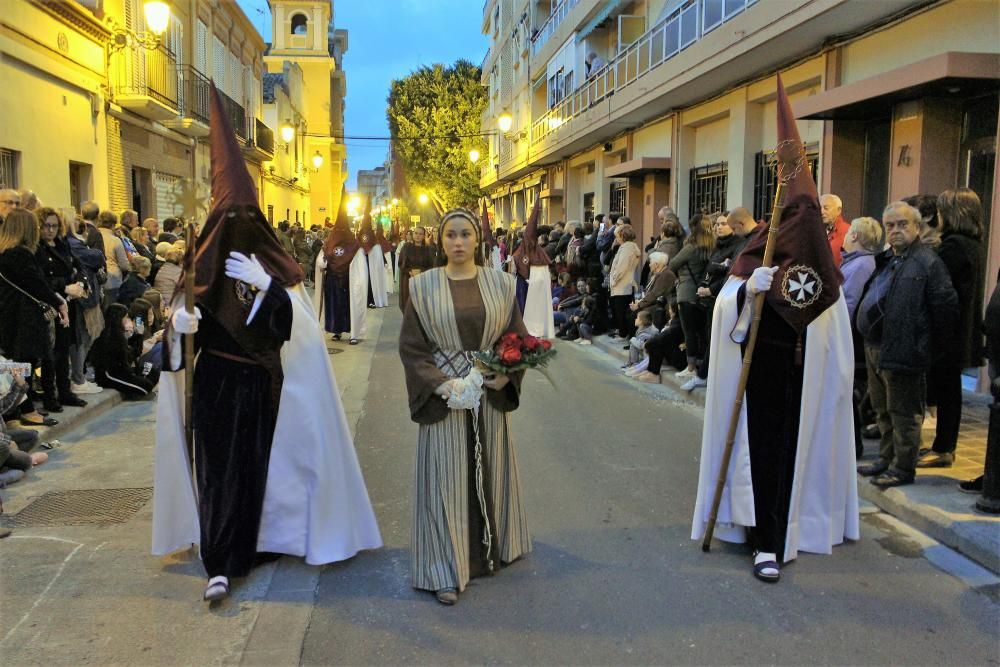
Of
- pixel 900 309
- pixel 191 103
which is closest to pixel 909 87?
pixel 900 309

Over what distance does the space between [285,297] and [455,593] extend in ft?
5.43

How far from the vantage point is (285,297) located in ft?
13.2

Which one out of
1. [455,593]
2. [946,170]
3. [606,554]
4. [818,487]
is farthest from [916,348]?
[946,170]

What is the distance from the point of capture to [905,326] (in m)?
5.39

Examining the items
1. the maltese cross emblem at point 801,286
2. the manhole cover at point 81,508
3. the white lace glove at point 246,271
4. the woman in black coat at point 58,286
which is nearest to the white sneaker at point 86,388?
the woman in black coat at point 58,286

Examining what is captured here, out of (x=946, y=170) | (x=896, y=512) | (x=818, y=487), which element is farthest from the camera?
(x=946, y=170)

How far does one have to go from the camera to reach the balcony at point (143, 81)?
1584 cm

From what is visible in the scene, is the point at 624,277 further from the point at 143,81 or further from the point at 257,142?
the point at 257,142

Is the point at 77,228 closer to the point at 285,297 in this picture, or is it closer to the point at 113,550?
the point at 113,550

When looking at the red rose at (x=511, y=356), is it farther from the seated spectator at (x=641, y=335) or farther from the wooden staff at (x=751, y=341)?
the seated spectator at (x=641, y=335)

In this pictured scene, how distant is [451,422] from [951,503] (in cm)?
331

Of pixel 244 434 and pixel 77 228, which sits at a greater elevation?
pixel 77 228

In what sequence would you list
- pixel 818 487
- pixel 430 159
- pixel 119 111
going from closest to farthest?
1. pixel 818 487
2. pixel 119 111
3. pixel 430 159

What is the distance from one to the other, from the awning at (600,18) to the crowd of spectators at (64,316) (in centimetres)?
1488
